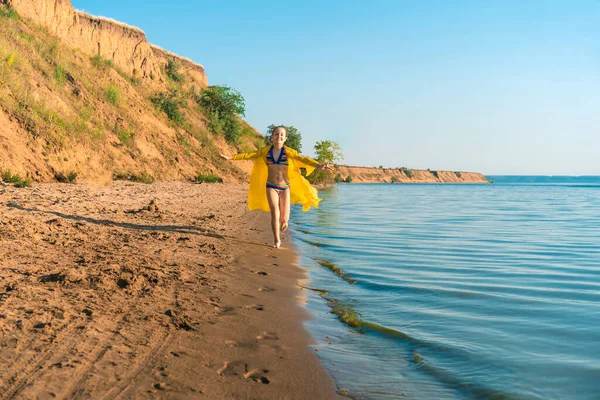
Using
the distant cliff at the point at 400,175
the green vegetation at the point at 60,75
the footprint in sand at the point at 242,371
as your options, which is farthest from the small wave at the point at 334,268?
the distant cliff at the point at 400,175

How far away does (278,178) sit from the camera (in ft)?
29.3

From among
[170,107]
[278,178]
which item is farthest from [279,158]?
[170,107]

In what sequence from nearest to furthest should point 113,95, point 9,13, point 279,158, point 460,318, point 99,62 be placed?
point 460,318 < point 279,158 < point 9,13 < point 113,95 < point 99,62

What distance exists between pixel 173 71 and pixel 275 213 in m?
35.3

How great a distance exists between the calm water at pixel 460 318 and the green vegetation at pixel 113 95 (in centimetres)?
1960

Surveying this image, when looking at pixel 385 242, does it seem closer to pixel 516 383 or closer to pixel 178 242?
pixel 178 242

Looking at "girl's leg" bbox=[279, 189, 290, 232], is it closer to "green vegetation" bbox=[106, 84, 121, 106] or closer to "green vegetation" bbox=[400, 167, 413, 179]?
"green vegetation" bbox=[106, 84, 121, 106]

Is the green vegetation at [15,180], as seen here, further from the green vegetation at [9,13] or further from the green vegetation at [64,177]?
the green vegetation at [9,13]

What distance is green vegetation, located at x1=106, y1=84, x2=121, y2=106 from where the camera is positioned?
25453 mm

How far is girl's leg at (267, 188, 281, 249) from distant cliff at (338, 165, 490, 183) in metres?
80.0

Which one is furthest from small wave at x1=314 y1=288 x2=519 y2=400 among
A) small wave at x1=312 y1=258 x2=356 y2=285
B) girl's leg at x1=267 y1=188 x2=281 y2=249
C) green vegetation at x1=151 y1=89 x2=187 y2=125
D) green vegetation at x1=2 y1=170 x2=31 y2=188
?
green vegetation at x1=151 y1=89 x2=187 y2=125

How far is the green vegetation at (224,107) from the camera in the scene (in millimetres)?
39875

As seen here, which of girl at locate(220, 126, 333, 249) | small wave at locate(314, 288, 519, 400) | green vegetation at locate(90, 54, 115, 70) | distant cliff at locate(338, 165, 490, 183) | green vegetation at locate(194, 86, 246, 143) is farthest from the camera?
distant cliff at locate(338, 165, 490, 183)

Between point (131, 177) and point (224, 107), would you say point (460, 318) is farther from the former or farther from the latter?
point (224, 107)
